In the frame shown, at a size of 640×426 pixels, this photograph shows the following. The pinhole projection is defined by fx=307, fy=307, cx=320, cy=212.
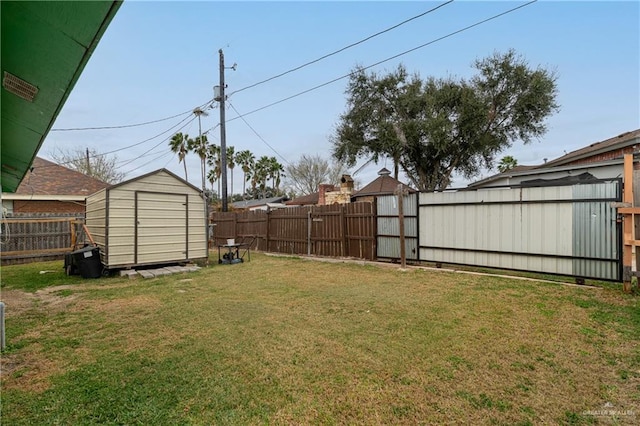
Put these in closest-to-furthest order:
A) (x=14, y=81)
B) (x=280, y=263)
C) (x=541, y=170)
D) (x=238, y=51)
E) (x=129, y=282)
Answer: (x=14, y=81) → (x=129, y=282) → (x=280, y=263) → (x=541, y=170) → (x=238, y=51)

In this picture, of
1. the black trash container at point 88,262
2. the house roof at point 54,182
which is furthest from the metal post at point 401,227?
the house roof at point 54,182

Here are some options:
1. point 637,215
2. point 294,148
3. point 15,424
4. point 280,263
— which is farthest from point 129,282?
point 294,148

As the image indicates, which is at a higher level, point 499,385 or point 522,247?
point 522,247

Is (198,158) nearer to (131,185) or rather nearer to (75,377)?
(131,185)

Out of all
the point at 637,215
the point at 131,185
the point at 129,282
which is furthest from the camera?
the point at 131,185

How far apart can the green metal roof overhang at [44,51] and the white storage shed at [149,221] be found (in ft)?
16.3

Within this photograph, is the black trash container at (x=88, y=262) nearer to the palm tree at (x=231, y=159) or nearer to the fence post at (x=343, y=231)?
the fence post at (x=343, y=231)

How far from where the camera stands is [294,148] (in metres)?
36.4

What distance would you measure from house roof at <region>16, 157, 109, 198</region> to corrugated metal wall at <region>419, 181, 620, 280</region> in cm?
1665

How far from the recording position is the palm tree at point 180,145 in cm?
2548

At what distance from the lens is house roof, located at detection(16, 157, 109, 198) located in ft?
47.4

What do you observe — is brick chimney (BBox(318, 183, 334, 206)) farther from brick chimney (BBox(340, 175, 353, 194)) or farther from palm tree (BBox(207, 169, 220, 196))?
palm tree (BBox(207, 169, 220, 196))

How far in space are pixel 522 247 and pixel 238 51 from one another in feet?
47.5

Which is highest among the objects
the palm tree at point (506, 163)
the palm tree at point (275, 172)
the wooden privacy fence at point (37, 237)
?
the palm tree at point (275, 172)
